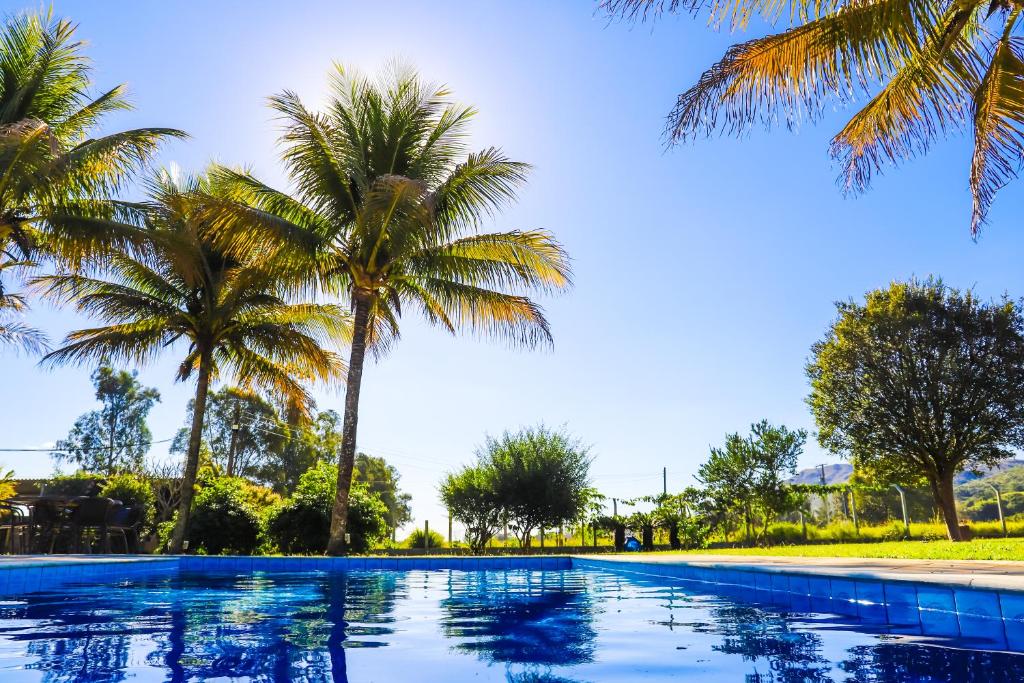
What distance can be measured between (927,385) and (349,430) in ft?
41.7

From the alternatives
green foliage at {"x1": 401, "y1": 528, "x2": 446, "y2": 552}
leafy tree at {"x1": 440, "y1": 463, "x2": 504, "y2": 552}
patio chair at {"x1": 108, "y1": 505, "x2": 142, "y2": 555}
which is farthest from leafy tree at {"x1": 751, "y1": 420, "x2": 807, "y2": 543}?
patio chair at {"x1": 108, "y1": 505, "x2": 142, "y2": 555}

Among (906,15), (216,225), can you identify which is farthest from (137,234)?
(906,15)

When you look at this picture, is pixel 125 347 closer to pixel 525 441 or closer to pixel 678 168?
pixel 525 441

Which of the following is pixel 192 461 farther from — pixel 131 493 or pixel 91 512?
pixel 131 493

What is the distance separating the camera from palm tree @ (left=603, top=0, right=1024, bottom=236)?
5.55m

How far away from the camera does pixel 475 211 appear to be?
12.0 metres

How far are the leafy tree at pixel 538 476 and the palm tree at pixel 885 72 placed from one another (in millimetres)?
11048

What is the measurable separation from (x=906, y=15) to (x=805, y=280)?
10.6m

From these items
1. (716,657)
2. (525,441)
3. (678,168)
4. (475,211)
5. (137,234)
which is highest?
(678,168)

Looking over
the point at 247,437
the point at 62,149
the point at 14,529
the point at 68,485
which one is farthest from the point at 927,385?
the point at 247,437

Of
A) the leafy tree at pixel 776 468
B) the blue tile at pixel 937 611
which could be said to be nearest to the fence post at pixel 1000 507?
the leafy tree at pixel 776 468

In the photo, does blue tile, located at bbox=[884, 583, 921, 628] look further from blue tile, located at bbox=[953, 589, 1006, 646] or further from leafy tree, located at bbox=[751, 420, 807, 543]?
leafy tree, located at bbox=[751, 420, 807, 543]

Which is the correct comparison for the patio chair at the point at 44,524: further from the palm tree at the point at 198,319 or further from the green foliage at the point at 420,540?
the green foliage at the point at 420,540

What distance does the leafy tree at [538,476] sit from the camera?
1589 centimetres
